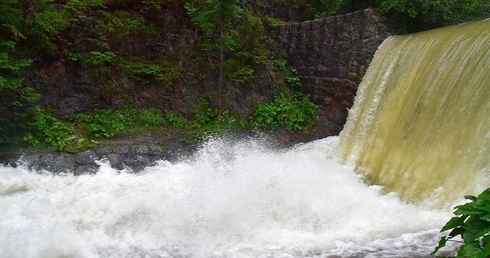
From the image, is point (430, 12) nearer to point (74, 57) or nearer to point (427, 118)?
point (427, 118)

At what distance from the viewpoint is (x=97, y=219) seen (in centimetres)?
610

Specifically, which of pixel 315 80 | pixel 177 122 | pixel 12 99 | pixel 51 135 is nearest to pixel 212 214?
pixel 177 122

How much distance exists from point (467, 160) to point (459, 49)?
228 centimetres

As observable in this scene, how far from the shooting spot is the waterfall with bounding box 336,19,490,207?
5.72 metres

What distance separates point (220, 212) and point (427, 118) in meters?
3.77

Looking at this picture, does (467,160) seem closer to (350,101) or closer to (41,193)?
(350,101)

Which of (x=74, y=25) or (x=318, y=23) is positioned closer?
(x=74, y=25)

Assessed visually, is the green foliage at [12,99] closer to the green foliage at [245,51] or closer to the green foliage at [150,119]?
the green foliage at [150,119]

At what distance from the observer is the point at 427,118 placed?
682 cm

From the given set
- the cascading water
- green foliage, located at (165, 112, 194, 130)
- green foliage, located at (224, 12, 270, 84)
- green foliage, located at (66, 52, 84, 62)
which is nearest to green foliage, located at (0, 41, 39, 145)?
the cascading water

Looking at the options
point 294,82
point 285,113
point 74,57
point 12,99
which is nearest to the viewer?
point 12,99

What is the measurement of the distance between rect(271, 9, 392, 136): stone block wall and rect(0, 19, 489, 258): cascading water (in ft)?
4.25

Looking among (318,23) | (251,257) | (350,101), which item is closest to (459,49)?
(350,101)

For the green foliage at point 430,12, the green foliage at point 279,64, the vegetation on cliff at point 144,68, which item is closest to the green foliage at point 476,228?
the vegetation on cliff at point 144,68
